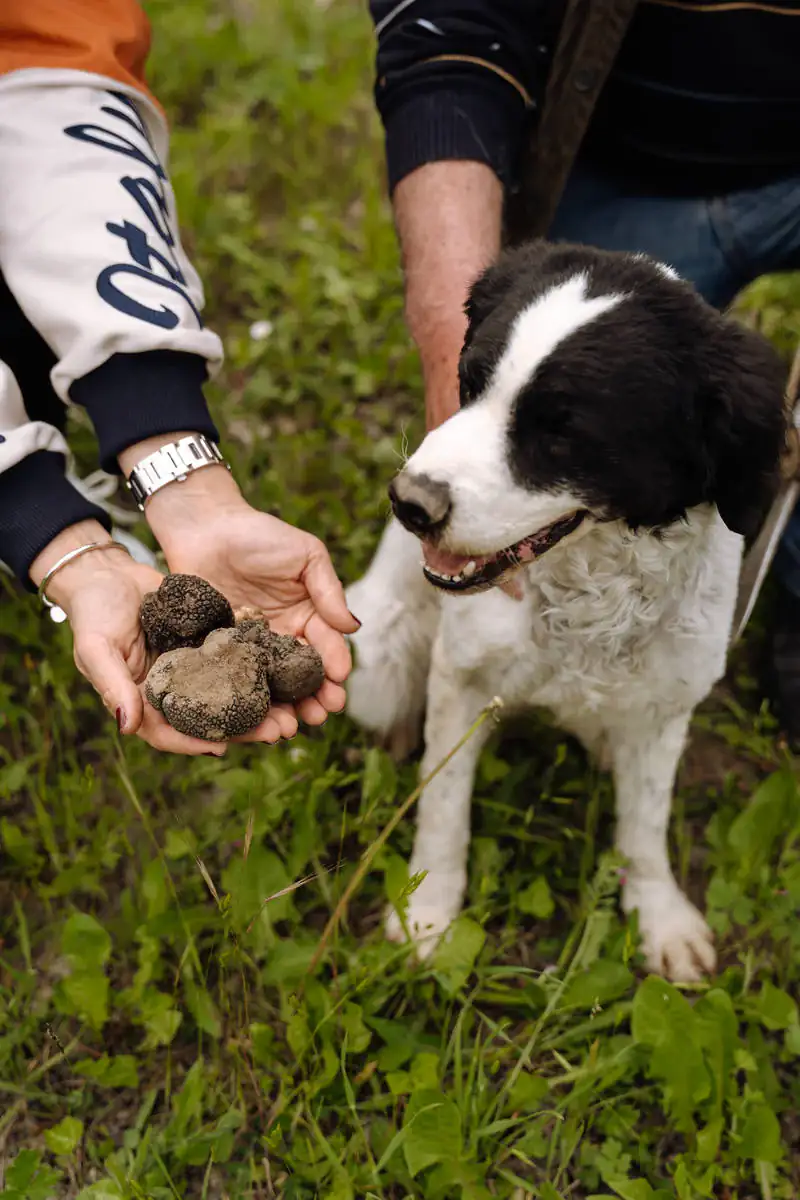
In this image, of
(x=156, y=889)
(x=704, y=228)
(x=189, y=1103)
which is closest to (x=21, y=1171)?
(x=189, y=1103)

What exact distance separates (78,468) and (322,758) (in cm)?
130

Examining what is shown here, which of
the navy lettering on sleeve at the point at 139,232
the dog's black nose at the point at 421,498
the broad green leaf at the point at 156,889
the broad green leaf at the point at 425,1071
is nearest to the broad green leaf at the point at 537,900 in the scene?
the broad green leaf at the point at 425,1071

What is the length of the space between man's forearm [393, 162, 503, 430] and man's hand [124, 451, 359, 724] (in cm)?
46

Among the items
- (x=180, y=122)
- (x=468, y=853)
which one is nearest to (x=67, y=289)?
(x=468, y=853)

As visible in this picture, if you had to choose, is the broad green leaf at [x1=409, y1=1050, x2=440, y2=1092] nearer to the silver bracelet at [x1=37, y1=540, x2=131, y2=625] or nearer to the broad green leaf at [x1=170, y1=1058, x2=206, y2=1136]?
the broad green leaf at [x1=170, y1=1058, x2=206, y2=1136]

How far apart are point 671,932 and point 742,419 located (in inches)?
46.9

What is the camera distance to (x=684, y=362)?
1526 mm

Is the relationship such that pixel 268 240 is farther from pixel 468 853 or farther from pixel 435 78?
pixel 468 853

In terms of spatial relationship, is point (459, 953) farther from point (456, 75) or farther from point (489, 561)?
point (456, 75)

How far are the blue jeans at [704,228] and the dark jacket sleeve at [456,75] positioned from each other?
52 centimetres

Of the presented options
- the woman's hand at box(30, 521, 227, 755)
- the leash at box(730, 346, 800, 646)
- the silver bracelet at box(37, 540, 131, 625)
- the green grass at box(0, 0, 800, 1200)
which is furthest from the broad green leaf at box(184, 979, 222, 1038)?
the leash at box(730, 346, 800, 646)

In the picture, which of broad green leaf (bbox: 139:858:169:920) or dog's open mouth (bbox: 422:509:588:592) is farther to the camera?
broad green leaf (bbox: 139:858:169:920)

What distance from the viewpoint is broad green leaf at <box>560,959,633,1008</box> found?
1.96 meters

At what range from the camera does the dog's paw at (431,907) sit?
2180mm
